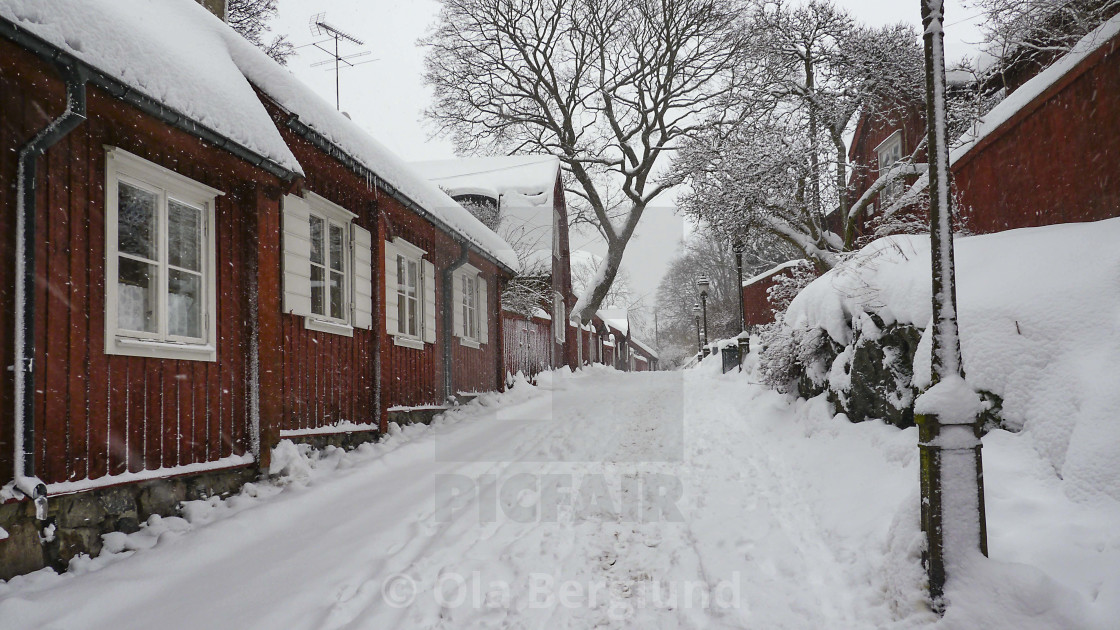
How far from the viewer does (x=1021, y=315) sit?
3.98 meters

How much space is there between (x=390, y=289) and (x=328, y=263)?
67.2 inches

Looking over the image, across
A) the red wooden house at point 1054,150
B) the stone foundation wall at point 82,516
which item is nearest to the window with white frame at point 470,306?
the stone foundation wall at point 82,516

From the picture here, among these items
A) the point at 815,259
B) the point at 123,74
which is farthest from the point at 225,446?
the point at 815,259

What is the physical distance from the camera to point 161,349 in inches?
173

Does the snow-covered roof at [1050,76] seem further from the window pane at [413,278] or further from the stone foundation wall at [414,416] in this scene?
the stone foundation wall at [414,416]

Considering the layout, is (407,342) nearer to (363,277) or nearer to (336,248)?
(363,277)

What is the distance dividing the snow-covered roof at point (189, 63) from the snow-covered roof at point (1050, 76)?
718cm

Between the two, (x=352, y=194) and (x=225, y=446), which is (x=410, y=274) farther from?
(x=225, y=446)

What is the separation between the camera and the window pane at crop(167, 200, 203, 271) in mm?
4680

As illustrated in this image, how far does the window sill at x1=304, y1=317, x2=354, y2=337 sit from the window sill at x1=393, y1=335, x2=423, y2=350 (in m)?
1.28

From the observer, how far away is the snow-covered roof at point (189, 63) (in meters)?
3.53

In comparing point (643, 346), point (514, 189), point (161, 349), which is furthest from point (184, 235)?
point (643, 346)

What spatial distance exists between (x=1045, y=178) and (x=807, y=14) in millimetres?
9024

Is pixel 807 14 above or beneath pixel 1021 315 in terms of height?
above
